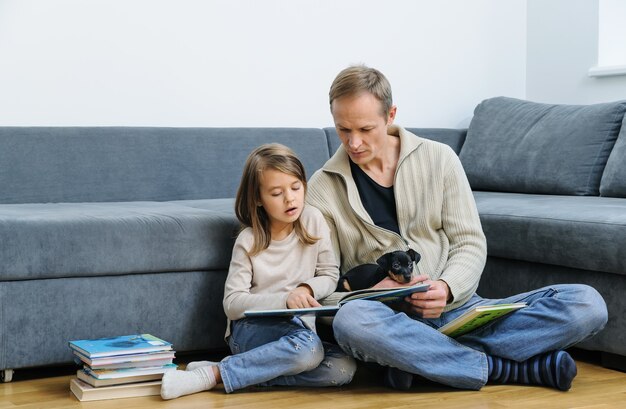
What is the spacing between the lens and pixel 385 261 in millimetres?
2316

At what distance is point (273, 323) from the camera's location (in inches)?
92.0

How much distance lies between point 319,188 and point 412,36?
1858mm

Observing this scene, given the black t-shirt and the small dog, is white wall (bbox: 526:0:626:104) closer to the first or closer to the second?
the black t-shirt

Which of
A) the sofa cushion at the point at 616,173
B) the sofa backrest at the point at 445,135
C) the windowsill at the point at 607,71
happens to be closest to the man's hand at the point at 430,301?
the sofa cushion at the point at 616,173

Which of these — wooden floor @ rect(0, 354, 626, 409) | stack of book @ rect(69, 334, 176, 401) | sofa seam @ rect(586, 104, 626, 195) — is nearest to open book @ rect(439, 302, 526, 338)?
wooden floor @ rect(0, 354, 626, 409)

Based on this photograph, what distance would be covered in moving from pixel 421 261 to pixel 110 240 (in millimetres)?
824

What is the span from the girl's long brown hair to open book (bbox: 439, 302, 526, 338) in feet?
1.40

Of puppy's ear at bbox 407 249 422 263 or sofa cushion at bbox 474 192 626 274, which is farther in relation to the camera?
sofa cushion at bbox 474 192 626 274

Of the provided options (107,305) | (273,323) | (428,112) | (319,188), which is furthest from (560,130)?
(107,305)

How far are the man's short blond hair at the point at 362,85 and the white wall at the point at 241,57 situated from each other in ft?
4.49

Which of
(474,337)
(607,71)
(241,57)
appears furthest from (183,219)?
(607,71)

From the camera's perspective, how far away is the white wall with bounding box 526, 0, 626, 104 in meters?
4.03

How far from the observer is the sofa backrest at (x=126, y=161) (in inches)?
120

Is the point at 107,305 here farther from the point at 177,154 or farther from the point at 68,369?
the point at 177,154
